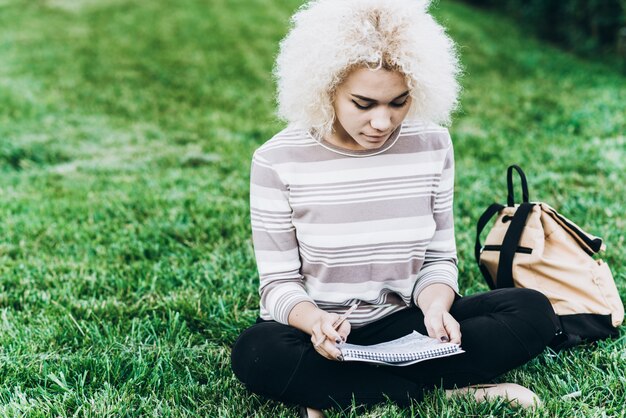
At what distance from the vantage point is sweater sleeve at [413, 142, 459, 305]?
2482 mm

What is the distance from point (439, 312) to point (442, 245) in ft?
0.96

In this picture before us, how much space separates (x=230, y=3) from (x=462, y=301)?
10473 mm

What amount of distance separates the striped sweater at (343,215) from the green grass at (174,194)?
41cm

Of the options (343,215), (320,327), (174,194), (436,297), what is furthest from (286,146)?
(174,194)

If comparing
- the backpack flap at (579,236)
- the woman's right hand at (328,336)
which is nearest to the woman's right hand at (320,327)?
the woman's right hand at (328,336)

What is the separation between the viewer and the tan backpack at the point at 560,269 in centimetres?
275

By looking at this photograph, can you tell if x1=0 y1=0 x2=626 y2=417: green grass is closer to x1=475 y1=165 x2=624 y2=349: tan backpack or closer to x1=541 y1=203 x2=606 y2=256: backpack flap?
x1=475 y1=165 x2=624 y2=349: tan backpack

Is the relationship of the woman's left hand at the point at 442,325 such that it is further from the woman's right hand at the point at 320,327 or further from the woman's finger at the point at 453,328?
the woman's right hand at the point at 320,327

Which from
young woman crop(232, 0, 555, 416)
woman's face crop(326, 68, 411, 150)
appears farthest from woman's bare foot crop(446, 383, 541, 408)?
woman's face crop(326, 68, 411, 150)

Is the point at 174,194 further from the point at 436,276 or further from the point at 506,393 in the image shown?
the point at 506,393

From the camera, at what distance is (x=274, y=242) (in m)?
2.40

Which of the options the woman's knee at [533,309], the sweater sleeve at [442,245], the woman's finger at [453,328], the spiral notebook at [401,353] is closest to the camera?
the spiral notebook at [401,353]

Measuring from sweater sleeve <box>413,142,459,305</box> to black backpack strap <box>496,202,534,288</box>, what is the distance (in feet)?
1.07

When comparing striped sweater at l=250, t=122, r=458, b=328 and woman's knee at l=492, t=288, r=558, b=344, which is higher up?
striped sweater at l=250, t=122, r=458, b=328
